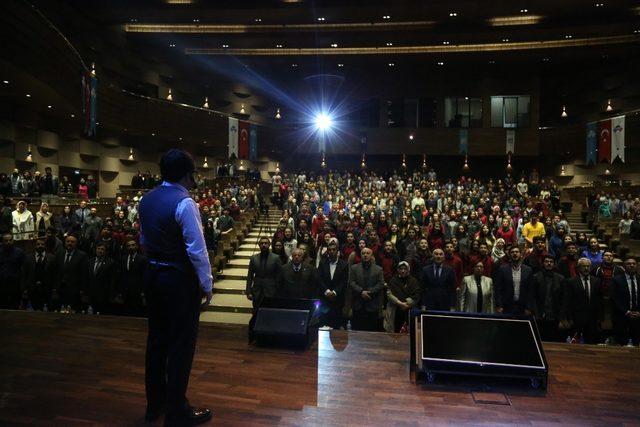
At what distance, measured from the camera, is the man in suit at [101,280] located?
5.62 metres

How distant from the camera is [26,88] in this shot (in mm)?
11086

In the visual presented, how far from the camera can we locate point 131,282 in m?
5.61

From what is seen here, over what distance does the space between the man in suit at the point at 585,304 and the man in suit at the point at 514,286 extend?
38 cm

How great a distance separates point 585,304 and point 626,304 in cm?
39

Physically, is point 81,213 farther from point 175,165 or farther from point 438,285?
point 175,165

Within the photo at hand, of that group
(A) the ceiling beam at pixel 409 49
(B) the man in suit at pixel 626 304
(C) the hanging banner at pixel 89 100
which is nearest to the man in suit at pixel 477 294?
(B) the man in suit at pixel 626 304

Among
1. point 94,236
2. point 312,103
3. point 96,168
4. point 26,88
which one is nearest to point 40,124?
point 96,168

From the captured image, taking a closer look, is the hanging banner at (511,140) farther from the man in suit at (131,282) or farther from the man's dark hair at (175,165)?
the man's dark hair at (175,165)

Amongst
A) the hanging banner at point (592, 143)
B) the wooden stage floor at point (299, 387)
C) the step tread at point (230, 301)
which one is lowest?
the step tread at point (230, 301)

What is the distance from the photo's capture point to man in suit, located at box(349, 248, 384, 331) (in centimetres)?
518

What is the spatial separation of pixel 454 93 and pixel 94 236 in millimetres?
18097

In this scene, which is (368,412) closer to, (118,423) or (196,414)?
(196,414)

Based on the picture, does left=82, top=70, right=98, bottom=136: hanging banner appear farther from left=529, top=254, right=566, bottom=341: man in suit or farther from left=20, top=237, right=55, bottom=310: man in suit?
left=529, top=254, right=566, bottom=341: man in suit

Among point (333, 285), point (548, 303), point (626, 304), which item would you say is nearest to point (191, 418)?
point (333, 285)
